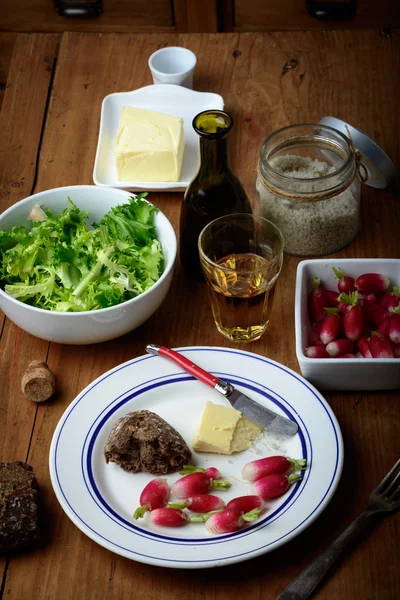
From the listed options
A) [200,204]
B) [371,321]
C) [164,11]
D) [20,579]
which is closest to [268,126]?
[200,204]

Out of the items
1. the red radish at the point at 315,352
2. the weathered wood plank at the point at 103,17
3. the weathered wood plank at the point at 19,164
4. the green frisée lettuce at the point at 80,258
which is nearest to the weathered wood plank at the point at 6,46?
the weathered wood plank at the point at 103,17

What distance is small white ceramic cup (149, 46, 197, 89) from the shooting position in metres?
1.83

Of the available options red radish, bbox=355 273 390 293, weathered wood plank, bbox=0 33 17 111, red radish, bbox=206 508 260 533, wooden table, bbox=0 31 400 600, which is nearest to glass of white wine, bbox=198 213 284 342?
wooden table, bbox=0 31 400 600

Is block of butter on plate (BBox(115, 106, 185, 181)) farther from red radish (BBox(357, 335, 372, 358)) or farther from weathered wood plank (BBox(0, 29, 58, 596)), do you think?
red radish (BBox(357, 335, 372, 358))

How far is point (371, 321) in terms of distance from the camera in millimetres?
1292

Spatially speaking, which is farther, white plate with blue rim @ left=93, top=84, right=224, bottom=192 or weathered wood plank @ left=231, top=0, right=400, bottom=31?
weathered wood plank @ left=231, top=0, right=400, bottom=31

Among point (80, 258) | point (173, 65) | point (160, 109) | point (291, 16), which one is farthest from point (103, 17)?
point (80, 258)

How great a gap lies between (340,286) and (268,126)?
598mm

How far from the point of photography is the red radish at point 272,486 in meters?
1.07

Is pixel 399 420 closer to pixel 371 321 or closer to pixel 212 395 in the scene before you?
pixel 371 321

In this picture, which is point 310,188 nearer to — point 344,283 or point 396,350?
point 344,283

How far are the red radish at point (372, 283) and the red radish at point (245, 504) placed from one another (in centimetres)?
45

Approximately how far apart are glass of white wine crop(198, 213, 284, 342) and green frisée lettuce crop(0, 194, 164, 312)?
0.10 meters

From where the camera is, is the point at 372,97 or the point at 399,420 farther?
the point at 372,97
